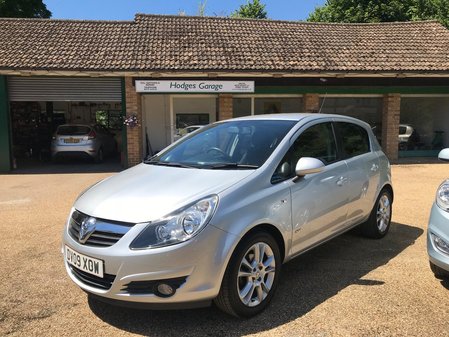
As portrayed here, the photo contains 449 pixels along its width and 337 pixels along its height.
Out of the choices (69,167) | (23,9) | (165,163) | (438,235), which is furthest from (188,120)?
(23,9)

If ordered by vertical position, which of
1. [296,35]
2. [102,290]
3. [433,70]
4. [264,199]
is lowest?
[102,290]

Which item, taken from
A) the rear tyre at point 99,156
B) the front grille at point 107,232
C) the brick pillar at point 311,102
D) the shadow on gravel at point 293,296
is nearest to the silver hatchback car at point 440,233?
the shadow on gravel at point 293,296

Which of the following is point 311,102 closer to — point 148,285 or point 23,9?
point 148,285

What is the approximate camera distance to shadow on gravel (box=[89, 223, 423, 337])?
3305mm

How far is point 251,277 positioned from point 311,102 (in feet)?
37.6

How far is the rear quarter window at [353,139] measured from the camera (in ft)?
16.0

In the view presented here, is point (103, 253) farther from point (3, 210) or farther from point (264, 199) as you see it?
point (3, 210)

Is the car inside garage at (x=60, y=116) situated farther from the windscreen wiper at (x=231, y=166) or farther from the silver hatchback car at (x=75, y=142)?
the windscreen wiper at (x=231, y=166)

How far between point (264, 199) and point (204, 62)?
1009cm

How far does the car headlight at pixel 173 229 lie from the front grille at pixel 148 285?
0.26 meters

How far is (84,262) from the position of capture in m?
3.28

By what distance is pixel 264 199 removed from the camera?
3.49 meters

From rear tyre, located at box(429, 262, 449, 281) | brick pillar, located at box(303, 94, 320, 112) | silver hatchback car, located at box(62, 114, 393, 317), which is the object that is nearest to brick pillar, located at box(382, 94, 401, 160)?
brick pillar, located at box(303, 94, 320, 112)

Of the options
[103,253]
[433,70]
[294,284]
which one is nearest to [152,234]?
[103,253]
